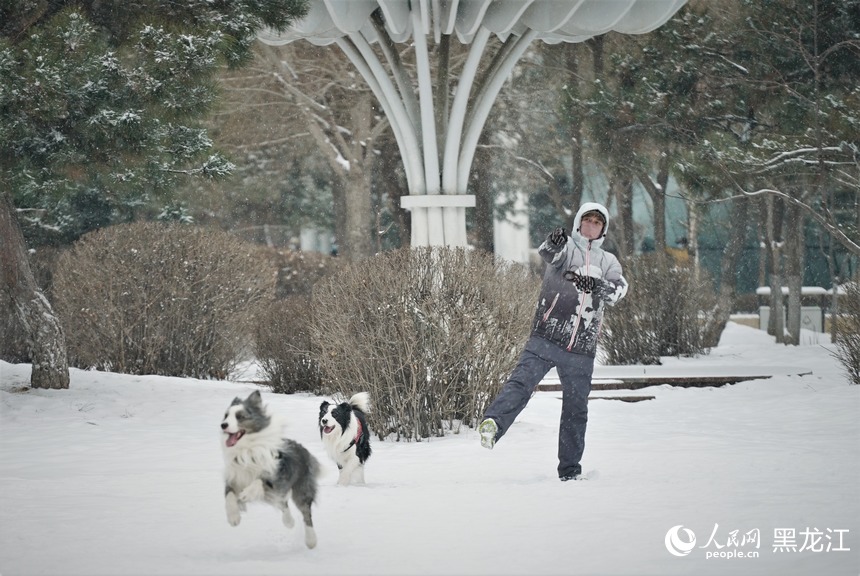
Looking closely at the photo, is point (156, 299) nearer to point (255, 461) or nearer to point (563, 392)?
point (563, 392)

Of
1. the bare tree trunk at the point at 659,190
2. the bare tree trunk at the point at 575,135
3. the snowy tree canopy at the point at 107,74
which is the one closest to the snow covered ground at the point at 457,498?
the snowy tree canopy at the point at 107,74

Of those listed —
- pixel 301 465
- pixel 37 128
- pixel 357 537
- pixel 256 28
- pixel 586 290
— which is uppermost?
pixel 256 28

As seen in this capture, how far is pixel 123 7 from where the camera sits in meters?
9.76

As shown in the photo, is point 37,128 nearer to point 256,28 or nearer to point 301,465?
point 256,28

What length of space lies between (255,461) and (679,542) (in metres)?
2.03

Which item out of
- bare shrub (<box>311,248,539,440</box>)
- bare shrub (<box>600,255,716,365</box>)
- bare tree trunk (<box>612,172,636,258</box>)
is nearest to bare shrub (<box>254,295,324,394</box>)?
bare shrub (<box>311,248,539,440</box>)

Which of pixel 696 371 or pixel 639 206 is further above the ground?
pixel 639 206

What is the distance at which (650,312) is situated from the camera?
15.2 meters

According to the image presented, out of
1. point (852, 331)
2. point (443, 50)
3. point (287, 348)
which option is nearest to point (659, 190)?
point (443, 50)

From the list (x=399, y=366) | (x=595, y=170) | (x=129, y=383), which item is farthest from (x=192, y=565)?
A: (x=595, y=170)

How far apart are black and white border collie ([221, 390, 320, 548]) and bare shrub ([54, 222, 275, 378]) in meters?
7.57

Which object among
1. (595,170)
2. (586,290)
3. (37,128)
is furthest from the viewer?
(595,170)

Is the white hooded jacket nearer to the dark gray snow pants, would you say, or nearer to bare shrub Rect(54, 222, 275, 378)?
the dark gray snow pants

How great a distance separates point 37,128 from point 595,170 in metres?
22.4
